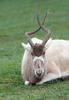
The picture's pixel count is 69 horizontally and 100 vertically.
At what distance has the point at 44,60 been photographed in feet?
29.1

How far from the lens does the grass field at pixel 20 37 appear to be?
8297 mm

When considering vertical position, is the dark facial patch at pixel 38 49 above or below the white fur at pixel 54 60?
above

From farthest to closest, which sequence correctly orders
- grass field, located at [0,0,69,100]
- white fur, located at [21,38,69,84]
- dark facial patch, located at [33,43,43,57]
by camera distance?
white fur, located at [21,38,69,84], dark facial patch, located at [33,43,43,57], grass field, located at [0,0,69,100]

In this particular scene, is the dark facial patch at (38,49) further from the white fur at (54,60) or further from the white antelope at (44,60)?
the white fur at (54,60)

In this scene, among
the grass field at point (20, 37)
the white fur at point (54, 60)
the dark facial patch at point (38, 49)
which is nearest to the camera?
the grass field at point (20, 37)

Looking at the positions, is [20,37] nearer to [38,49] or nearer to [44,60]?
[44,60]

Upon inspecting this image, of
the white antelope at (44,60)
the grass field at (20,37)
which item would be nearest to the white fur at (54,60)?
the white antelope at (44,60)

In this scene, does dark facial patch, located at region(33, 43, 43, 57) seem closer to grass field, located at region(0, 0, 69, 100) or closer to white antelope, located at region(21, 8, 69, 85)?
white antelope, located at region(21, 8, 69, 85)

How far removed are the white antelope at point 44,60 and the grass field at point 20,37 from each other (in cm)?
19

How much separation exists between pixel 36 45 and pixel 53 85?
97cm

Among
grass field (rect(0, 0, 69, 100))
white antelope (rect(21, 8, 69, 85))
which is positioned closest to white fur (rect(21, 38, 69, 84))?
white antelope (rect(21, 8, 69, 85))

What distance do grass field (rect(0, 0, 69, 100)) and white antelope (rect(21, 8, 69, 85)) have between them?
0.19 m

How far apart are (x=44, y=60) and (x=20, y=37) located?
32.8 ft

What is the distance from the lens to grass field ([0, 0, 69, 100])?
27.2ft
